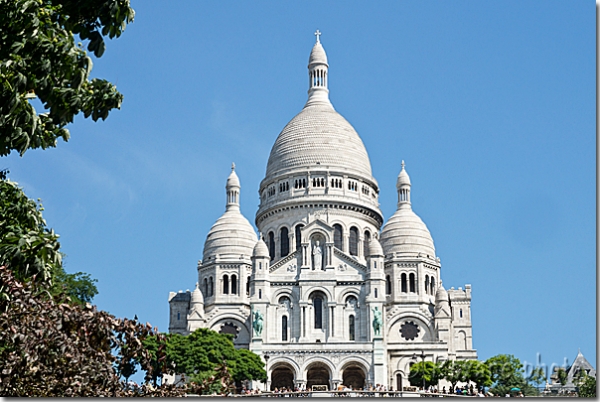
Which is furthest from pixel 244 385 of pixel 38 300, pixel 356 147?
pixel 38 300

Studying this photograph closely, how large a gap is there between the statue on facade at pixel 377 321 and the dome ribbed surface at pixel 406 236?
41.6 feet

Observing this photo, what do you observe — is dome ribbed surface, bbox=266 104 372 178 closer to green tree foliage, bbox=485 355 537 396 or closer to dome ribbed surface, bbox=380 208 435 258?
dome ribbed surface, bbox=380 208 435 258

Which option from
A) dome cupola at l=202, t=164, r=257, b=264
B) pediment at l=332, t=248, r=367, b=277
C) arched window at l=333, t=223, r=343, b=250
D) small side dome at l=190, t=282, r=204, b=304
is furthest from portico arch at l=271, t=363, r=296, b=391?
dome cupola at l=202, t=164, r=257, b=264

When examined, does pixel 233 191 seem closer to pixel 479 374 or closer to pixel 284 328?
pixel 284 328

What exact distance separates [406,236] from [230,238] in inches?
603

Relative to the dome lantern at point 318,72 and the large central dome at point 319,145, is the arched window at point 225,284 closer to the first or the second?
the large central dome at point 319,145

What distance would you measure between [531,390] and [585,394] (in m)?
17.6

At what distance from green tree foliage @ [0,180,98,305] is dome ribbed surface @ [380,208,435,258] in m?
70.3

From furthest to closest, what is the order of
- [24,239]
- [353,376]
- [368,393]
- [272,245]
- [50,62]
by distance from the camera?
[272,245] < [353,376] < [368,393] < [24,239] < [50,62]

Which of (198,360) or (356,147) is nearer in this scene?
(198,360)

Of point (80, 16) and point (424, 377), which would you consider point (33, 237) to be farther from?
point (424, 377)

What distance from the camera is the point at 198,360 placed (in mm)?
70812

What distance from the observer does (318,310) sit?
86688 millimetres

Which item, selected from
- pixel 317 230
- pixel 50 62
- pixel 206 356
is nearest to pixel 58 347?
pixel 50 62
